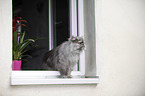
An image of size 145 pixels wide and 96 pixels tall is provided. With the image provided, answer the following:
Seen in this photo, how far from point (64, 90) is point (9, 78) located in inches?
22.8

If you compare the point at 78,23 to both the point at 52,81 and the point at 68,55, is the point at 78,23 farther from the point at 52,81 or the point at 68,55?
the point at 52,81

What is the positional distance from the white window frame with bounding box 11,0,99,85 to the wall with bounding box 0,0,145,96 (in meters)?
0.08

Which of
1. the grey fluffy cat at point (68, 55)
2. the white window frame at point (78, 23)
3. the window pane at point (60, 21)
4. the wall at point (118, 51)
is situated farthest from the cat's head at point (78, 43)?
the window pane at point (60, 21)

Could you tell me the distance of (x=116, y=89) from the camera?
2525 millimetres

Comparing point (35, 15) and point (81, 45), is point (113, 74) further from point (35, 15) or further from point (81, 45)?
point (35, 15)

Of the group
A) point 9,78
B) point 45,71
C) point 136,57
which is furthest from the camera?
point 136,57

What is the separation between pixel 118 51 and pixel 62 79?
80cm

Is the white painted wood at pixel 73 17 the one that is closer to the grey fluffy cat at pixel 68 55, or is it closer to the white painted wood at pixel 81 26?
the white painted wood at pixel 81 26

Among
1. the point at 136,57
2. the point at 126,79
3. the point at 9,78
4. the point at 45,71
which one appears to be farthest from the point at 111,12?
the point at 9,78

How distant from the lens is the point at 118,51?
2.58m

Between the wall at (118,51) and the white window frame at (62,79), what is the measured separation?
8 centimetres

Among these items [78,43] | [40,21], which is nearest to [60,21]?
[40,21]

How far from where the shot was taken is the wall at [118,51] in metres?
2.47

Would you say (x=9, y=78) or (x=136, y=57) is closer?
(x=9, y=78)
